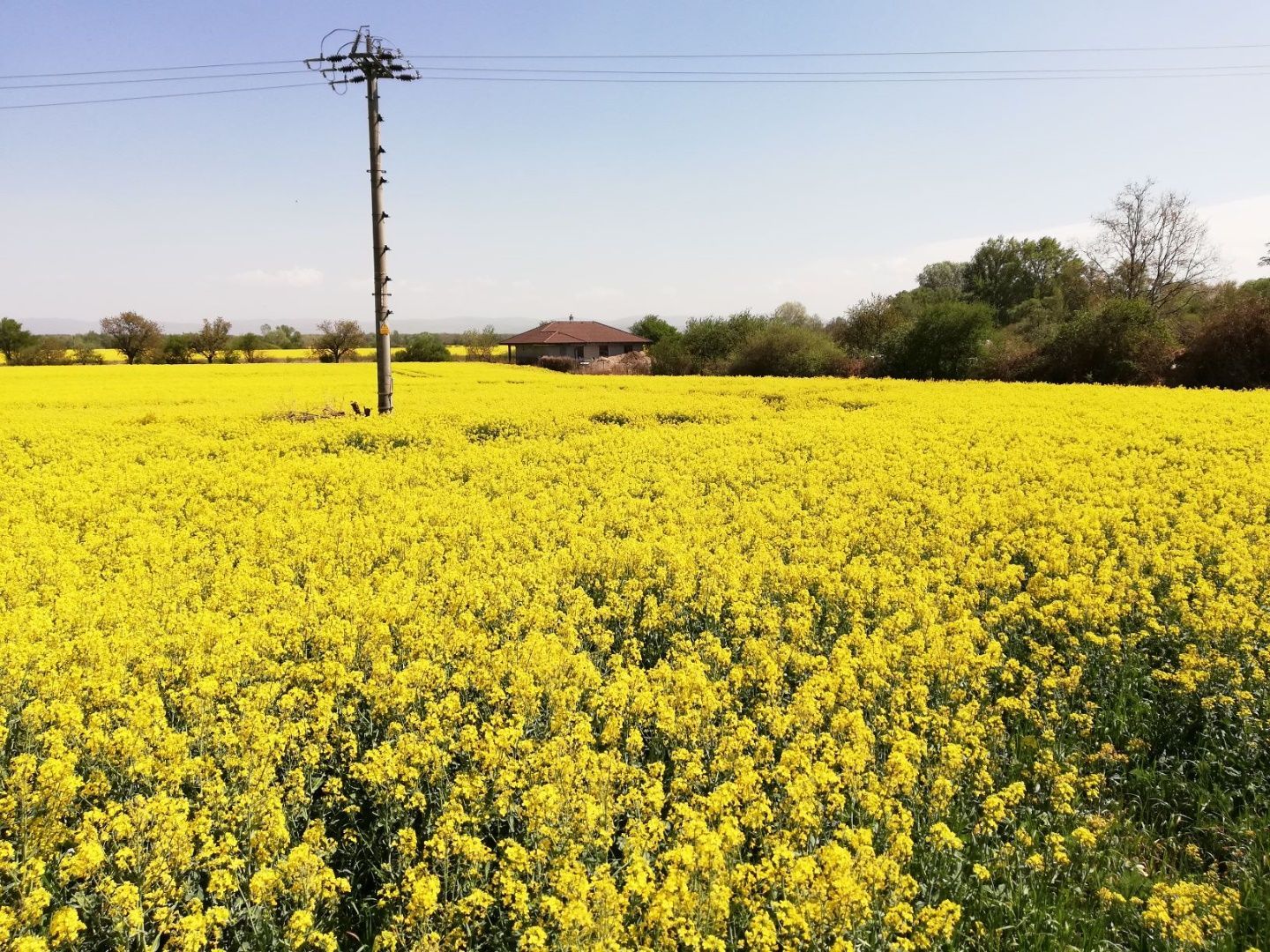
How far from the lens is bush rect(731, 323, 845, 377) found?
4147 cm

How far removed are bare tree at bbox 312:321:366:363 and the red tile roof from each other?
15.6m

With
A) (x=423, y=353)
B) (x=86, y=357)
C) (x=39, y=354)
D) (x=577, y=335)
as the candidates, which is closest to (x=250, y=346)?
(x=86, y=357)

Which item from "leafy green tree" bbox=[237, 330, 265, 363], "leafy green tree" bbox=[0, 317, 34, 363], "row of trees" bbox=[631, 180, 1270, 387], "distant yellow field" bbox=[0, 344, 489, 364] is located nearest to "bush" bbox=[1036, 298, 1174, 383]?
"row of trees" bbox=[631, 180, 1270, 387]

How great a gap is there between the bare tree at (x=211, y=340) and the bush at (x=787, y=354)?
51.0 metres

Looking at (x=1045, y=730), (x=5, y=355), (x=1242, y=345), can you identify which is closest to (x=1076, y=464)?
(x=1045, y=730)

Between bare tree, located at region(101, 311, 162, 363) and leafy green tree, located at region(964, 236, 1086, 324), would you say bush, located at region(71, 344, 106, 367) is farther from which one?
leafy green tree, located at region(964, 236, 1086, 324)

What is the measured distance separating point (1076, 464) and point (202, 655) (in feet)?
42.6

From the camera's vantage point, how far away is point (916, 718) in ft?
14.9

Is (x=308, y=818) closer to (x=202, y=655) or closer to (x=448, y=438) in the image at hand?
(x=202, y=655)

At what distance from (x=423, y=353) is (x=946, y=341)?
47.0m

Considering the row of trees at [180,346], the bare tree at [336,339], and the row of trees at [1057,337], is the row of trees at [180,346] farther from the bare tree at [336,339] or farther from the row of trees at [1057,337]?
the row of trees at [1057,337]

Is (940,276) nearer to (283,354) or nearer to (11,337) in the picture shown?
(283,354)

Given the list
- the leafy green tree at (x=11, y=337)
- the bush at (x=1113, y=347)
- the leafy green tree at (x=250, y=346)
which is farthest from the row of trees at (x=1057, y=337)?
the leafy green tree at (x=11, y=337)

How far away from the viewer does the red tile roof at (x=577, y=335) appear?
7088cm
